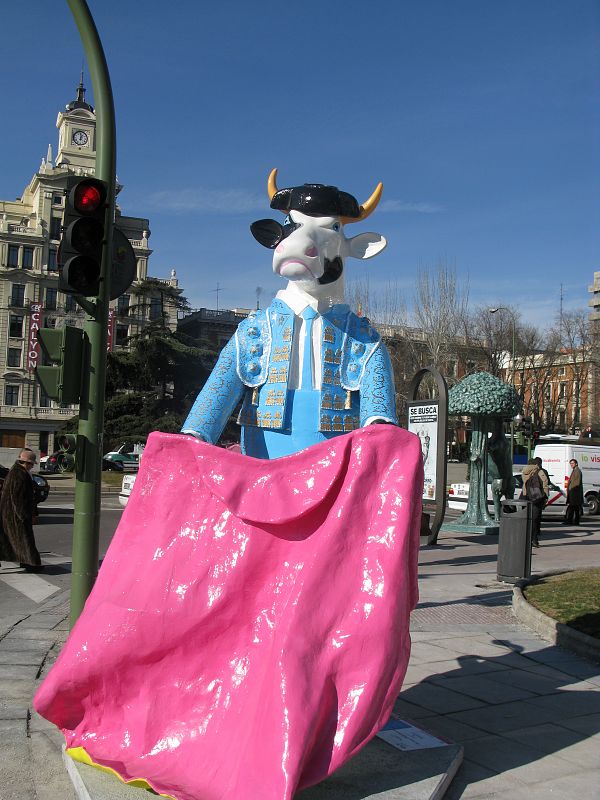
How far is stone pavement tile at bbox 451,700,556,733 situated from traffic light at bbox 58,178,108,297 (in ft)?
11.2

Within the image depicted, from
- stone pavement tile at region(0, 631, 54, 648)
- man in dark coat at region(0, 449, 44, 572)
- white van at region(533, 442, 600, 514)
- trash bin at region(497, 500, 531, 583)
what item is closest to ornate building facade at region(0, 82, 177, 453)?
white van at region(533, 442, 600, 514)

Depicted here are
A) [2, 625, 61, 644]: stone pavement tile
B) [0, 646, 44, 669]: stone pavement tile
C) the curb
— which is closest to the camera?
[0, 646, 44, 669]: stone pavement tile

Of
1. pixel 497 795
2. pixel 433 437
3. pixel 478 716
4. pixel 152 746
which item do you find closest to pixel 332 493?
pixel 152 746

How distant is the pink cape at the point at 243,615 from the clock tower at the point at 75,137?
57700mm

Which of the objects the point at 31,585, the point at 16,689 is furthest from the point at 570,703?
the point at 31,585

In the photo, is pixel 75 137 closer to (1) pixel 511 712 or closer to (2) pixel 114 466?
(2) pixel 114 466

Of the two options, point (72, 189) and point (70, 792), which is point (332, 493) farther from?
point (72, 189)

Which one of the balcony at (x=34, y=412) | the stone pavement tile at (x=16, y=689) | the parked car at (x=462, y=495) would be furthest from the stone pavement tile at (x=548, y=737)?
the balcony at (x=34, y=412)

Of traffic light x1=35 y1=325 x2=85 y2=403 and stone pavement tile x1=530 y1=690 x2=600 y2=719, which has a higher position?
traffic light x1=35 y1=325 x2=85 y2=403

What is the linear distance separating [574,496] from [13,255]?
1836 inches

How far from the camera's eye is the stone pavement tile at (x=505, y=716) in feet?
14.6

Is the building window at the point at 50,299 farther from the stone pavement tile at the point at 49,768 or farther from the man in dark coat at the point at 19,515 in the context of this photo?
the stone pavement tile at the point at 49,768

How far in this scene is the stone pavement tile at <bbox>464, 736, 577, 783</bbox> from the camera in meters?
3.73

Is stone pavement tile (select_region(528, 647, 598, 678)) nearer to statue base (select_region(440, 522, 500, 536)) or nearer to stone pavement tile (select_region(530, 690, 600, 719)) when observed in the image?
stone pavement tile (select_region(530, 690, 600, 719))
